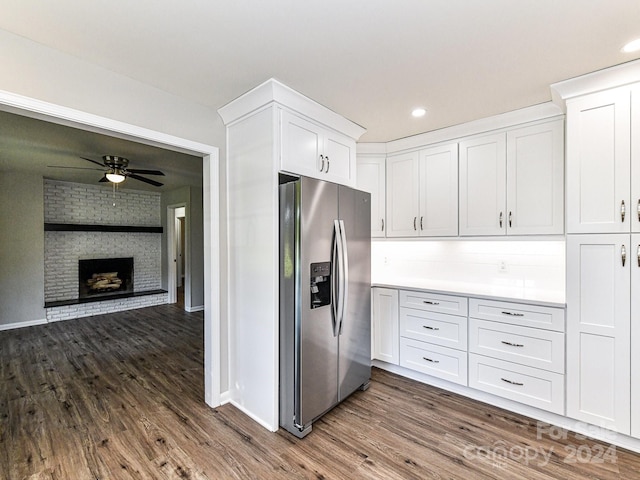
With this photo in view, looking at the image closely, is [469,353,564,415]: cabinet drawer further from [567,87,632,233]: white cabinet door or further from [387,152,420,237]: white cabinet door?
[387,152,420,237]: white cabinet door

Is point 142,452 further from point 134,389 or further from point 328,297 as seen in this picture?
point 328,297

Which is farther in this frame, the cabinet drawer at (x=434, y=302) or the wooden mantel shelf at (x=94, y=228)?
the wooden mantel shelf at (x=94, y=228)

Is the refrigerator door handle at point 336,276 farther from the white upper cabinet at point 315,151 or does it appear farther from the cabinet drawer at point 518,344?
the cabinet drawer at point 518,344

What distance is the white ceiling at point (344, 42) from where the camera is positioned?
4.87 ft

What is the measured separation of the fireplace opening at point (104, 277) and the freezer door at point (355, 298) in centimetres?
570

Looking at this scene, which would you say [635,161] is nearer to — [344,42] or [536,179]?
[536,179]

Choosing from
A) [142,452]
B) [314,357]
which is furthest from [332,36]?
[142,452]

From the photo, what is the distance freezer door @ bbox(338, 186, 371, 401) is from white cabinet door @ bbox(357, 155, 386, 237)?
67 centimetres

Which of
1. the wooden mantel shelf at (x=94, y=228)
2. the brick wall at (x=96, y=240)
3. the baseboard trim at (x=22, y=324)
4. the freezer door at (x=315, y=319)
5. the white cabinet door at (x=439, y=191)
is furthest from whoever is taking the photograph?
the brick wall at (x=96, y=240)

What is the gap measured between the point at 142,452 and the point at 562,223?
142 inches

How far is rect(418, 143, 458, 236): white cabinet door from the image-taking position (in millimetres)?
3055

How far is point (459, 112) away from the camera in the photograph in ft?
8.87

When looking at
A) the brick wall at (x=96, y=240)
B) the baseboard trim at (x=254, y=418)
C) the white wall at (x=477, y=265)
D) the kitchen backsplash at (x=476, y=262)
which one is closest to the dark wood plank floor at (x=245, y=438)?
the baseboard trim at (x=254, y=418)

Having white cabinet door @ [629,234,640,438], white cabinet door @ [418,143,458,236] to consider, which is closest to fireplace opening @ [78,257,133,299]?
white cabinet door @ [418,143,458,236]
